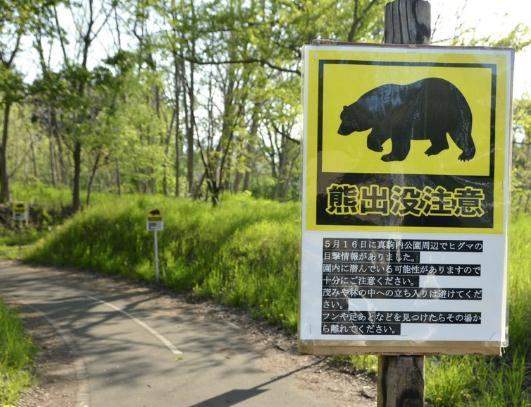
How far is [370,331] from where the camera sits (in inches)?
99.5

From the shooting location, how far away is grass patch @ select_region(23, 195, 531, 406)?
5.22 metres

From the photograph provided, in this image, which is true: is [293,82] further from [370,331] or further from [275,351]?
[370,331]

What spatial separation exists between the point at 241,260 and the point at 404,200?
935 centimetres

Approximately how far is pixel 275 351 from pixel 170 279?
18.2 ft

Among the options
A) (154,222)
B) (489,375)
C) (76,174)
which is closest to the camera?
(489,375)

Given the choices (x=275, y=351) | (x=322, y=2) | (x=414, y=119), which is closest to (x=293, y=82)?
(x=322, y=2)

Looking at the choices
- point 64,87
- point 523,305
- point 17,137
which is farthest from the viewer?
point 17,137

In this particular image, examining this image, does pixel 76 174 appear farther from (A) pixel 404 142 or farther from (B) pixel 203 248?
(A) pixel 404 142

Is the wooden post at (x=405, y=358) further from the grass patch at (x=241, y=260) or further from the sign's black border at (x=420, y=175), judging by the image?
the grass patch at (x=241, y=260)

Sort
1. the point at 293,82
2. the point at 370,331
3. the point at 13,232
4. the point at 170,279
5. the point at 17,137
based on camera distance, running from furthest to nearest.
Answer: the point at 17,137 < the point at 13,232 < the point at 293,82 < the point at 170,279 < the point at 370,331

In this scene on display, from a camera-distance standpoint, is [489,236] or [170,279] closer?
[489,236]

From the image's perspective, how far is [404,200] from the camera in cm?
252

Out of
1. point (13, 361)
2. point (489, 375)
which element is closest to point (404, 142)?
point (489, 375)

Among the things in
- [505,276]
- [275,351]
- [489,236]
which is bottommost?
[275,351]
